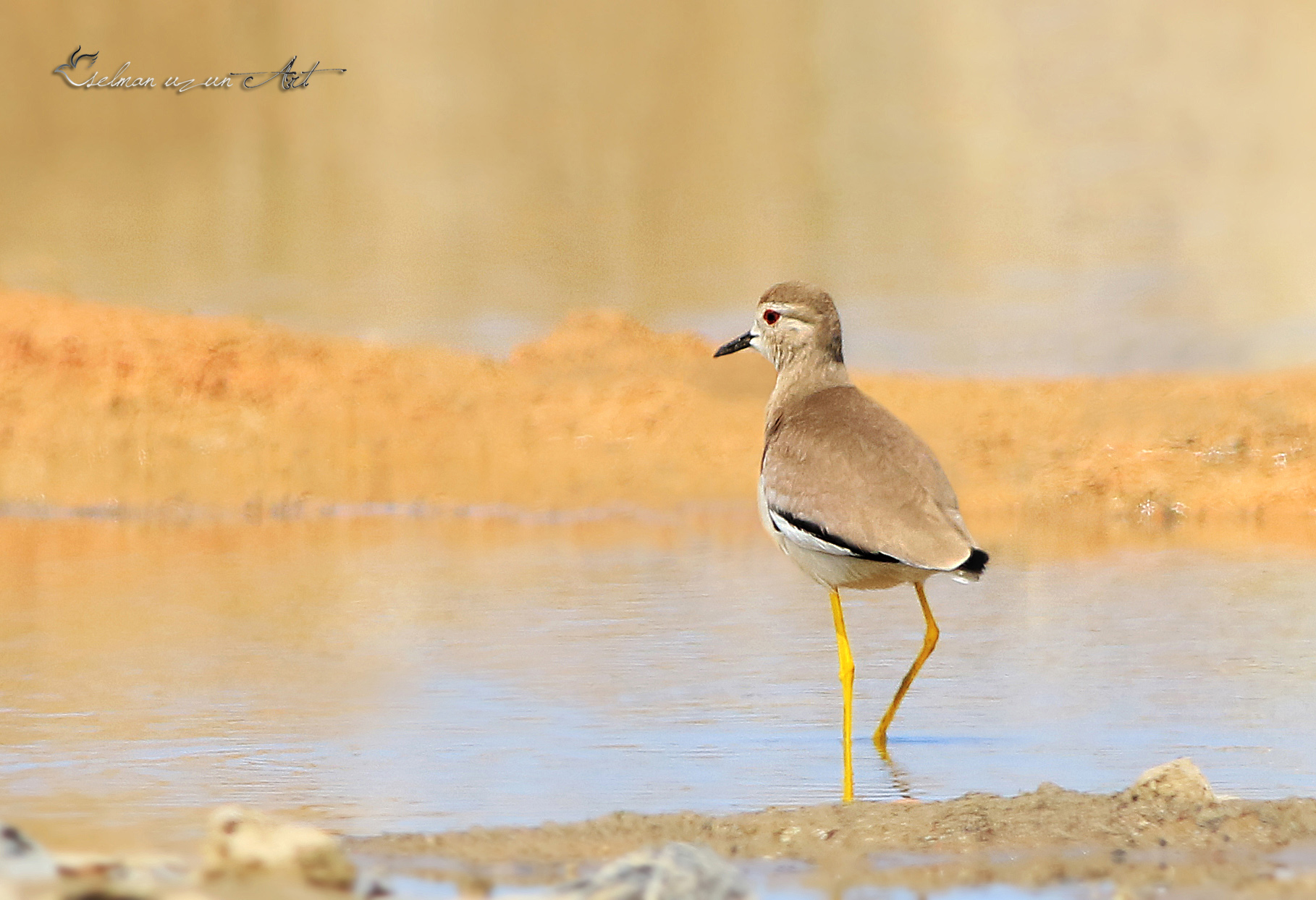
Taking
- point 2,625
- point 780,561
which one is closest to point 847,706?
point 2,625

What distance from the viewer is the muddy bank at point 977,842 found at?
4.71 m

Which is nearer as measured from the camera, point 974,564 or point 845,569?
point 974,564

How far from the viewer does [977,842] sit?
5.02m

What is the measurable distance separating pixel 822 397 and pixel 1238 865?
9.74ft

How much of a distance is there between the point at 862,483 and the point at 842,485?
0.27 ft

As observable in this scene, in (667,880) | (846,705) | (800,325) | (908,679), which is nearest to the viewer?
(667,880)

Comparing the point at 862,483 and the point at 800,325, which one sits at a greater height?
the point at 800,325

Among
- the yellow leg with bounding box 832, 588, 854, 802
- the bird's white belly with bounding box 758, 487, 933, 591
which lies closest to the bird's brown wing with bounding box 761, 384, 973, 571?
the bird's white belly with bounding box 758, 487, 933, 591

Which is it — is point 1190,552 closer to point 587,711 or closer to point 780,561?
point 780,561

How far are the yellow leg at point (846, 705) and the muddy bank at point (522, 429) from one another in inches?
382

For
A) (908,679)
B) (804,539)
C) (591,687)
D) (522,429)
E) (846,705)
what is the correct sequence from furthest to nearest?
1. (522,429)
2. (591,687)
3. (908,679)
4. (804,539)
5. (846,705)

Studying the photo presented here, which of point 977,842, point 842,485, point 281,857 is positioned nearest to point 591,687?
point 842,485

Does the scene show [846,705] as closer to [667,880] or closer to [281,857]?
[667,880]

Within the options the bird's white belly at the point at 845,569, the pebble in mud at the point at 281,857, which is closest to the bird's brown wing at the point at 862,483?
the bird's white belly at the point at 845,569
